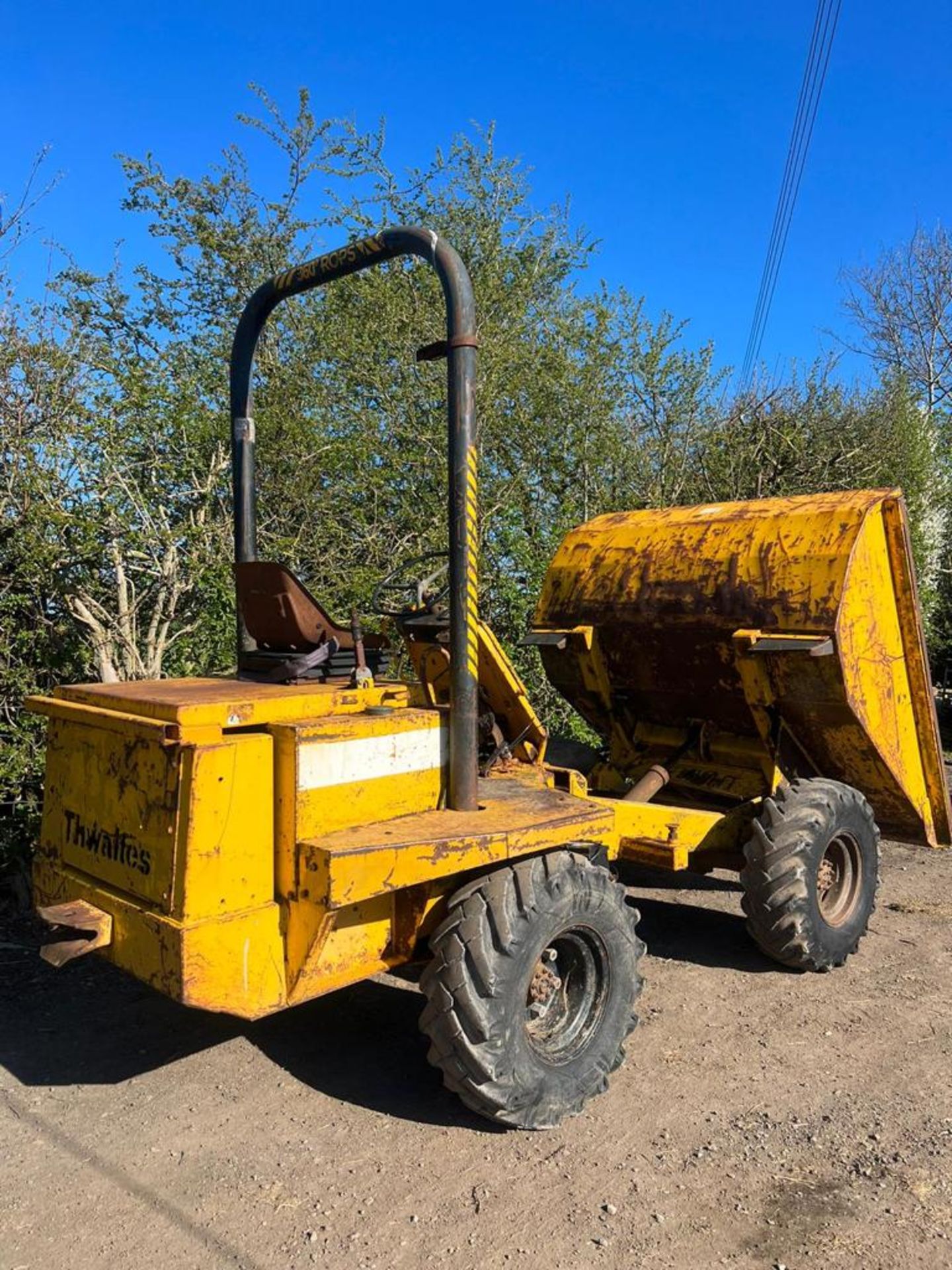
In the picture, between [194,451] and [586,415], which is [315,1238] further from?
[586,415]

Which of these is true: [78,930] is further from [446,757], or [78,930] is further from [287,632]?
[446,757]

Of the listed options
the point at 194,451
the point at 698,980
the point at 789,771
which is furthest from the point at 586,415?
the point at 698,980

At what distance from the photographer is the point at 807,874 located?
496 cm

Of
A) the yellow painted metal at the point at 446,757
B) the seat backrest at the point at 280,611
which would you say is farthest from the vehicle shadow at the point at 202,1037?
the seat backrest at the point at 280,611

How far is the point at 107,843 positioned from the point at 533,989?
172 centimetres

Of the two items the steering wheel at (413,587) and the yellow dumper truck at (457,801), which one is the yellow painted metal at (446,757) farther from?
the steering wheel at (413,587)

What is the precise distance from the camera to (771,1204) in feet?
10.3

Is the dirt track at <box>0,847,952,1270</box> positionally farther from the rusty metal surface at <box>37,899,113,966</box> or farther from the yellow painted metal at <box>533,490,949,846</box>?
the yellow painted metal at <box>533,490,949,846</box>

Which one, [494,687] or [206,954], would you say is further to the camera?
[494,687]

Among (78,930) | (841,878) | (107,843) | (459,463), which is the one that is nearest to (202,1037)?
(78,930)

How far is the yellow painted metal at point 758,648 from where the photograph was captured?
5152 millimetres

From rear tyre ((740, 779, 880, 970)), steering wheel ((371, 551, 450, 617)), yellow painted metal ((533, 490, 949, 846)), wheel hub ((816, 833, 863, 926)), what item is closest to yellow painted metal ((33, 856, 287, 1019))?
steering wheel ((371, 551, 450, 617))

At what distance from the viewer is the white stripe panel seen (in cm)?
333

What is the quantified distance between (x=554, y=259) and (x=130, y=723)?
30.9 feet
